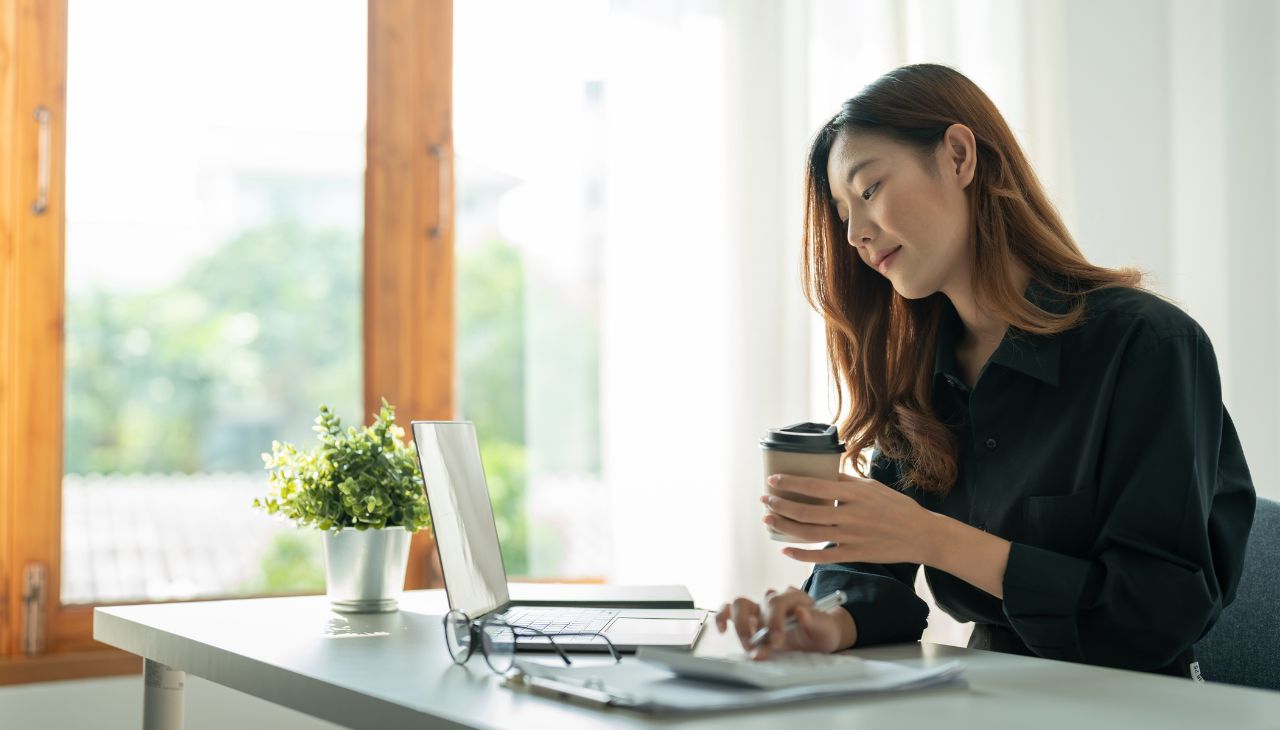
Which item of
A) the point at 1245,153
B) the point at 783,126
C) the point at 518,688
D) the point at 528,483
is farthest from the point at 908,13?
the point at 518,688

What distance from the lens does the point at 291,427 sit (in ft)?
9.00

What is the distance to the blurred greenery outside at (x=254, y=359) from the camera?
2.56 metres

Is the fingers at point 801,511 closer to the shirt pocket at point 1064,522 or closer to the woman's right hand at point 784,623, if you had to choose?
the woman's right hand at point 784,623

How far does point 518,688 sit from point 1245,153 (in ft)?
8.63

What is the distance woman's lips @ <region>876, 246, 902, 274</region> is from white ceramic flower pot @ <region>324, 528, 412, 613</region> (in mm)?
754

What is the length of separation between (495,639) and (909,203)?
0.86 metres

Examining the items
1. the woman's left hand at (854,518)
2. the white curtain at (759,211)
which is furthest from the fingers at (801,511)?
the white curtain at (759,211)

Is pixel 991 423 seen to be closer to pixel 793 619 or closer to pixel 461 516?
pixel 793 619

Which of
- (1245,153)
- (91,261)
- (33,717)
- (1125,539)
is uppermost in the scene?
(1245,153)

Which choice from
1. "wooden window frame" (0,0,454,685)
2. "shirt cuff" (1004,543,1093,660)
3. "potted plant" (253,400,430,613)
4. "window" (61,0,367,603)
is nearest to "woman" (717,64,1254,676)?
"shirt cuff" (1004,543,1093,660)

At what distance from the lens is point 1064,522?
4.81ft

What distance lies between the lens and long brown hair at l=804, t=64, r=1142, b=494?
159cm

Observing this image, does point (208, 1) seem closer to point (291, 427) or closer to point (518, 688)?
point (291, 427)

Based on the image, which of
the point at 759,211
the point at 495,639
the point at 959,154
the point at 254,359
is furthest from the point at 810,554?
the point at 254,359
